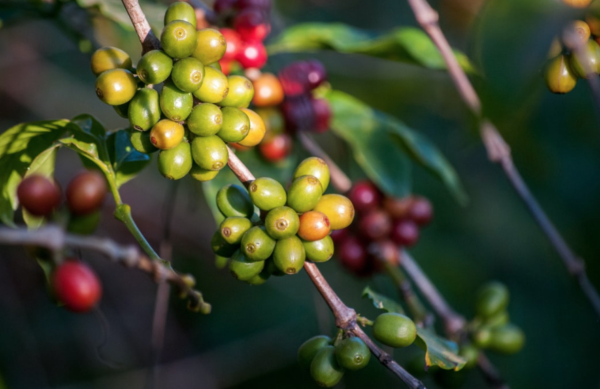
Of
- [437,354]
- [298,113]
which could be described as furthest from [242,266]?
[298,113]

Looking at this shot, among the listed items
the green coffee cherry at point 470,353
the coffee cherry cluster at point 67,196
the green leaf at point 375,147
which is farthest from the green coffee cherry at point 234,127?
the green coffee cherry at point 470,353

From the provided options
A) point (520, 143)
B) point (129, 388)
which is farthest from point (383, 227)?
point (129, 388)

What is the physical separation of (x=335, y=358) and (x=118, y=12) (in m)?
1.45

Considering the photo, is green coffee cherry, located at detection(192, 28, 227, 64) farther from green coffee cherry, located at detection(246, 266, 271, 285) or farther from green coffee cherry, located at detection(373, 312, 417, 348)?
green coffee cherry, located at detection(373, 312, 417, 348)

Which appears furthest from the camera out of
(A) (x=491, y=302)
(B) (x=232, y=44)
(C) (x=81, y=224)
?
(A) (x=491, y=302)

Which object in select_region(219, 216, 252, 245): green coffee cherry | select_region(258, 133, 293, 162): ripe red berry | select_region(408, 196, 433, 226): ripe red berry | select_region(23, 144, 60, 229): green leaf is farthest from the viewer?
select_region(408, 196, 433, 226): ripe red berry

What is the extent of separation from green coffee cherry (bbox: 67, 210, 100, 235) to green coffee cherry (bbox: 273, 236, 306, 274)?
16.9 inches

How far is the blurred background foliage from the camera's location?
3816mm

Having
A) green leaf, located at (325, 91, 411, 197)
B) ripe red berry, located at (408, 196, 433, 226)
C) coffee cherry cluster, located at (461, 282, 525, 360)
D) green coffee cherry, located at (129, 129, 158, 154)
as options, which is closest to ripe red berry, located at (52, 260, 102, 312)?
green coffee cherry, located at (129, 129, 158, 154)

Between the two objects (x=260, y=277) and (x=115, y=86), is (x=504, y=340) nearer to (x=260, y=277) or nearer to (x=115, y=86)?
(x=260, y=277)

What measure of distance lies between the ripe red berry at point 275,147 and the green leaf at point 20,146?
0.88 metres

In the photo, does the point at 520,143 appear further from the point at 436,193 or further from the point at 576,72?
the point at 576,72

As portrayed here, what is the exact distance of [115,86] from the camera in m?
1.28

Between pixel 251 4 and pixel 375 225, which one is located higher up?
pixel 251 4
